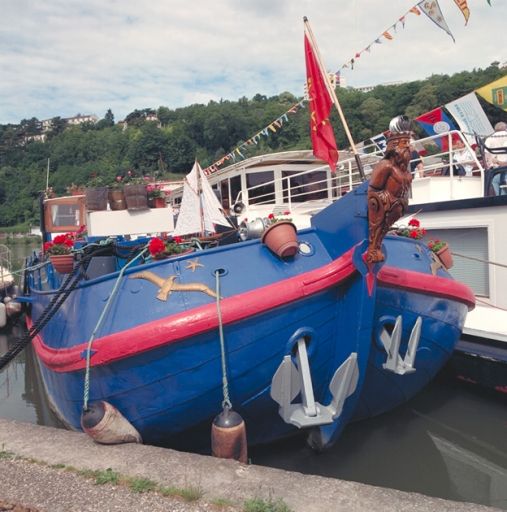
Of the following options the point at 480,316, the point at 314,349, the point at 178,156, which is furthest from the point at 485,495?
Result: the point at 178,156

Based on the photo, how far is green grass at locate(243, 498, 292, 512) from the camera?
10.2ft

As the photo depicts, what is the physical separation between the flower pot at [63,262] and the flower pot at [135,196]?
2271mm

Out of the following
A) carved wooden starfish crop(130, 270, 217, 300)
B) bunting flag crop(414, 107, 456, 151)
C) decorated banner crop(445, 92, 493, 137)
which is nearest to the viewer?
carved wooden starfish crop(130, 270, 217, 300)

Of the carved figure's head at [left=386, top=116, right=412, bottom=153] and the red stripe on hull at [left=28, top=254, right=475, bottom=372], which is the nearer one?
the carved figure's head at [left=386, top=116, right=412, bottom=153]

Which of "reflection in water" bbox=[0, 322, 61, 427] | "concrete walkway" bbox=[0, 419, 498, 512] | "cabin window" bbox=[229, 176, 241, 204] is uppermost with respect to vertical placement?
"cabin window" bbox=[229, 176, 241, 204]

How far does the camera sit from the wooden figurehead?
3627 millimetres

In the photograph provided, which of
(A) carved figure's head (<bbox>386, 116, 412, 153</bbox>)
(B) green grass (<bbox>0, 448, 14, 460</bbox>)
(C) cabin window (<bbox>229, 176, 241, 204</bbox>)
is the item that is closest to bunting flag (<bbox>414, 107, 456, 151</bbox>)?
(C) cabin window (<bbox>229, 176, 241, 204</bbox>)

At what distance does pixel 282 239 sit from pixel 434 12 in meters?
6.11

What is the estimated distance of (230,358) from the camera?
4328 millimetres

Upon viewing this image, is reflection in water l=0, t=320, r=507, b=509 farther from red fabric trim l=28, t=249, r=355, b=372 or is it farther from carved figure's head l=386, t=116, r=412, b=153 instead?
carved figure's head l=386, t=116, r=412, b=153

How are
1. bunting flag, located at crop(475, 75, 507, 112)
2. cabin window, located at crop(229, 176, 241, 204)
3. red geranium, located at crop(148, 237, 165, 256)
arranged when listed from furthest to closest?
1. cabin window, located at crop(229, 176, 241, 204)
2. bunting flag, located at crop(475, 75, 507, 112)
3. red geranium, located at crop(148, 237, 165, 256)

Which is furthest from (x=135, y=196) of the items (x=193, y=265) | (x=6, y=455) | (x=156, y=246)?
(x=6, y=455)

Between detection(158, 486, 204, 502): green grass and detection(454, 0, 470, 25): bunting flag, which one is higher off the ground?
detection(454, 0, 470, 25): bunting flag

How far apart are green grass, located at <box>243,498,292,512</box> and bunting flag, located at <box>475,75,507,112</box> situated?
37.2 feet
